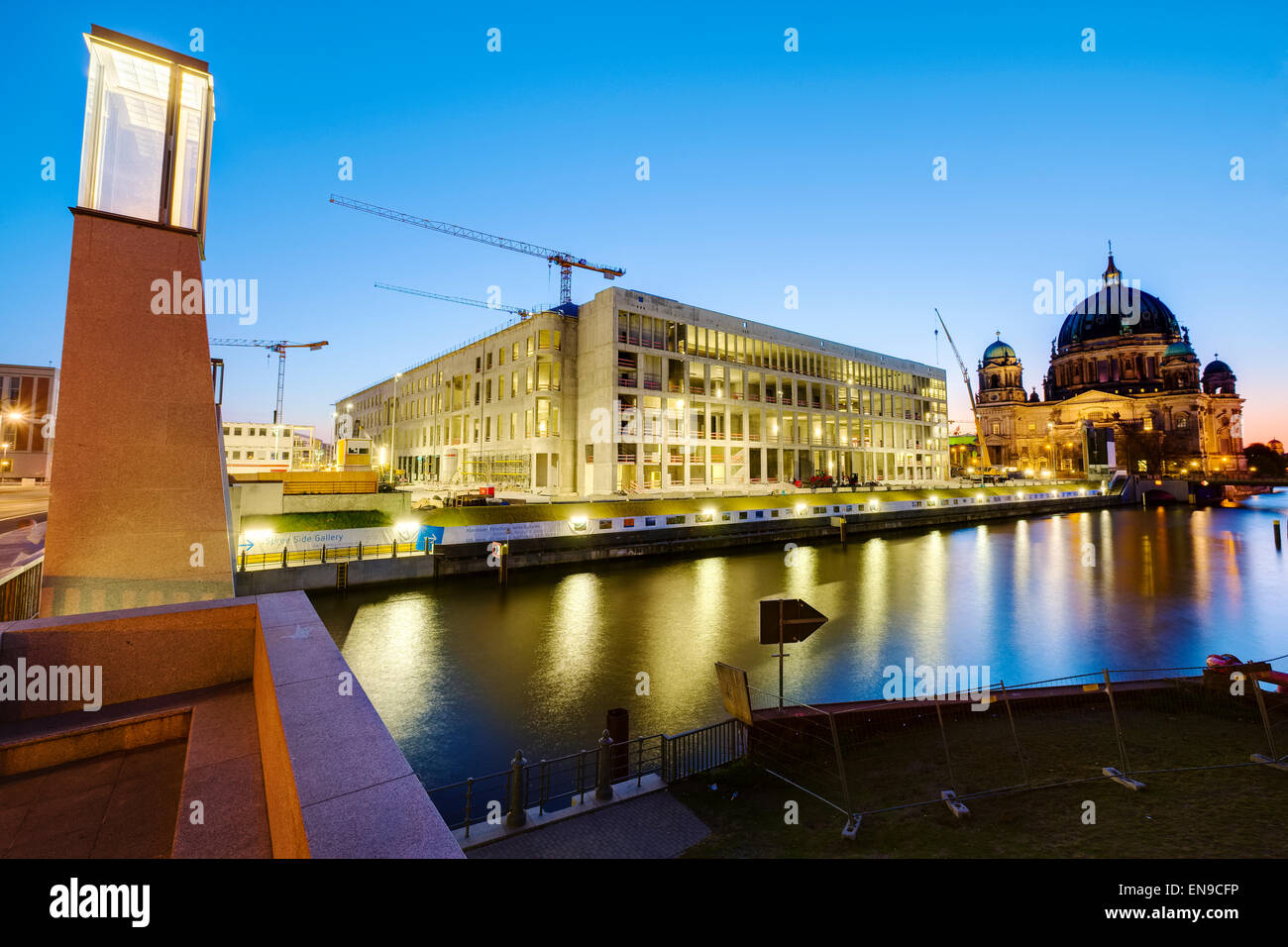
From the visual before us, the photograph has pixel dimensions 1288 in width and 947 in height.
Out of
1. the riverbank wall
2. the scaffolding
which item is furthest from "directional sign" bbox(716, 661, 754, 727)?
the scaffolding

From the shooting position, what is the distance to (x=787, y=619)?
10.4m

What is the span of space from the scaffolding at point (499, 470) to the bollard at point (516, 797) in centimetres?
4424

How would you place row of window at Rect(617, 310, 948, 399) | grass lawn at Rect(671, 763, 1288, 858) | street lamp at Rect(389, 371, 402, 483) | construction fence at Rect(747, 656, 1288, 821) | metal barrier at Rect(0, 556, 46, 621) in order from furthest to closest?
street lamp at Rect(389, 371, 402, 483)
row of window at Rect(617, 310, 948, 399)
metal barrier at Rect(0, 556, 46, 621)
construction fence at Rect(747, 656, 1288, 821)
grass lawn at Rect(671, 763, 1288, 858)

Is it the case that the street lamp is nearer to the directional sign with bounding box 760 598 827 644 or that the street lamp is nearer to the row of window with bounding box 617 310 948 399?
the row of window with bounding box 617 310 948 399

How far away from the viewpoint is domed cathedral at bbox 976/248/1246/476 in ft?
396

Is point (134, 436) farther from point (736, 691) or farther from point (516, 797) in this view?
point (736, 691)

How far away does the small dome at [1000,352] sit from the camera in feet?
471

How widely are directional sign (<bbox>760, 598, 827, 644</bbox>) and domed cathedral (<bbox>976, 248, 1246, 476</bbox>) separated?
132 m

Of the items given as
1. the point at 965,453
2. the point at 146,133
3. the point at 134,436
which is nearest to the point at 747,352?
the point at 146,133
